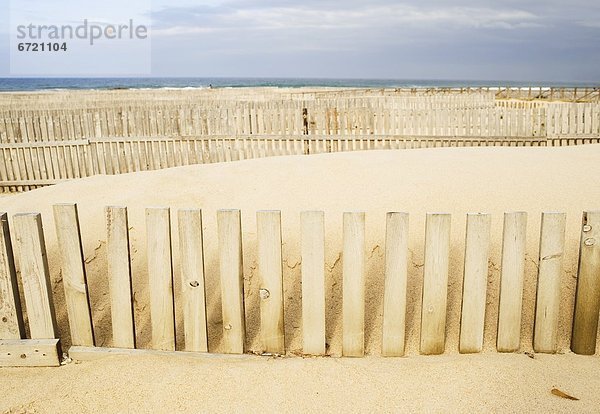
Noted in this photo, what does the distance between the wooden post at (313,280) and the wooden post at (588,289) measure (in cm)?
134

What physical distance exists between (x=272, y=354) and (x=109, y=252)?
104cm

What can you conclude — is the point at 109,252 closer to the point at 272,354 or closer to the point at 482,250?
the point at 272,354

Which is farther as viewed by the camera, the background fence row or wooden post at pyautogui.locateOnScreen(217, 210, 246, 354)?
the background fence row

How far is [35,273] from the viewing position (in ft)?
8.89

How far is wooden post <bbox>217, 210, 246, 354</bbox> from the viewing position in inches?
102

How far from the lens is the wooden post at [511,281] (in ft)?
8.41

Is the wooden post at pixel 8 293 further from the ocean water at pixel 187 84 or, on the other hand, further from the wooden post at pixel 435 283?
the ocean water at pixel 187 84

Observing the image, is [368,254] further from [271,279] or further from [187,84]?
[187,84]

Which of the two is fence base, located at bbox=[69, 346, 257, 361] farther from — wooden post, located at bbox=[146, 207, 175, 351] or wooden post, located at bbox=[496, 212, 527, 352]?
wooden post, located at bbox=[496, 212, 527, 352]

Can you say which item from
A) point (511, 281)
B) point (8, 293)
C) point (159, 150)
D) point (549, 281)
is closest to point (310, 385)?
point (511, 281)

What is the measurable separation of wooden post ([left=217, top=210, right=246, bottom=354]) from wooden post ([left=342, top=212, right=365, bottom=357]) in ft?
1.82

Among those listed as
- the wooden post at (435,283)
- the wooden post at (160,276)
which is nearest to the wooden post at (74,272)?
the wooden post at (160,276)

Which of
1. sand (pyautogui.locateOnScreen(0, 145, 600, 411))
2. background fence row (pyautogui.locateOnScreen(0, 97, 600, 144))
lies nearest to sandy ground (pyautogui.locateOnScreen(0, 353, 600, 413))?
sand (pyautogui.locateOnScreen(0, 145, 600, 411))

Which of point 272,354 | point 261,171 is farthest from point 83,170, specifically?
point 272,354
